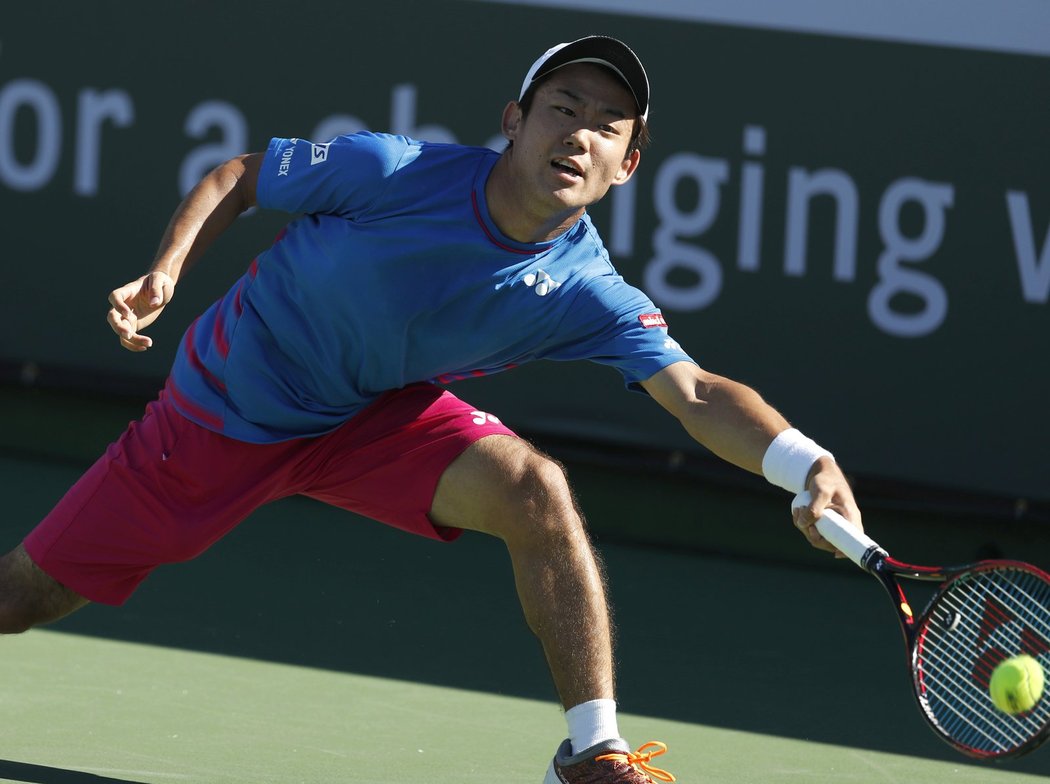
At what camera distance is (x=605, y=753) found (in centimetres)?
323

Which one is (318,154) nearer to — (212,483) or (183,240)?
(183,240)

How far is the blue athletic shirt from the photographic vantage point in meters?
3.48

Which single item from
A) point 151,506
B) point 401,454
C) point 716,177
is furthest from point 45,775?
point 716,177

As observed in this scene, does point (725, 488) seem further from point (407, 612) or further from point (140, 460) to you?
point (140, 460)

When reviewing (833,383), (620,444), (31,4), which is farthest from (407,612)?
(31,4)

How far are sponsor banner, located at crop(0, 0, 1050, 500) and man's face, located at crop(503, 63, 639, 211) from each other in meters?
2.21

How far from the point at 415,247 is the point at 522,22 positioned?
2.49 meters

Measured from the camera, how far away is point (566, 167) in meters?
3.44

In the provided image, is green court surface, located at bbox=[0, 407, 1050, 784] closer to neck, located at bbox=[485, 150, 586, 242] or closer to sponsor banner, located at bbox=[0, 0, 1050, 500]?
sponsor banner, located at bbox=[0, 0, 1050, 500]

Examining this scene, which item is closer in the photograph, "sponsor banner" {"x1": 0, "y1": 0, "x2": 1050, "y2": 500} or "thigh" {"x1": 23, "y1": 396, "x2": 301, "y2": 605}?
"thigh" {"x1": 23, "y1": 396, "x2": 301, "y2": 605}

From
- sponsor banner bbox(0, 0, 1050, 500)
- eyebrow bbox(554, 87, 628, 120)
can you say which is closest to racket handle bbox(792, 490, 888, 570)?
eyebrow bbox(554, 87, 628, 120)

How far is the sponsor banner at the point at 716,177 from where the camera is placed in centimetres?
562

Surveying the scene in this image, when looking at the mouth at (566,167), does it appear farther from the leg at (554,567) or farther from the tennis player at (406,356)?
the leg at (554,567)

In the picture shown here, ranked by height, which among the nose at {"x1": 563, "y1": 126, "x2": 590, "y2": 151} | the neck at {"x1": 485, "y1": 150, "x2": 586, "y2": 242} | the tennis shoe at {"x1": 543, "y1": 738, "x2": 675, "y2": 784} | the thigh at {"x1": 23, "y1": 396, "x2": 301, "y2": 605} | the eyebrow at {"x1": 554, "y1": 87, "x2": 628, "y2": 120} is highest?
the eyebrow at {"x1": 554, "y1": 87, "x2": 628, "y2": 120}
